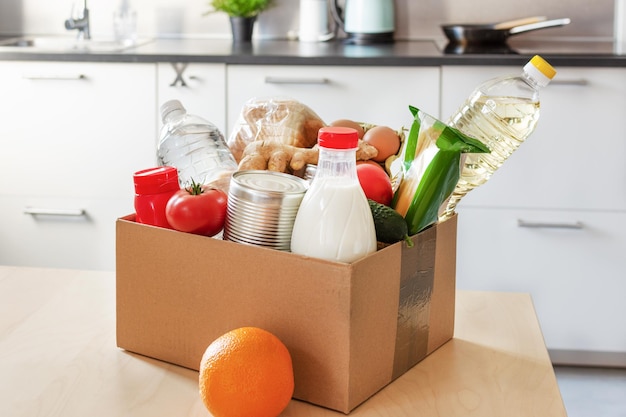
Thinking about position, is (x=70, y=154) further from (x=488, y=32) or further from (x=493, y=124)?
(x=493, y=124)

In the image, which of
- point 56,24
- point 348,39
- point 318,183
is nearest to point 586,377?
point 348,39

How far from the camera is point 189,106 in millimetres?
2730

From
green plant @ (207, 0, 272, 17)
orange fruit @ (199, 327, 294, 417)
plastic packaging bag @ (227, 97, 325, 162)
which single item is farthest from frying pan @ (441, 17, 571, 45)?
orange fruit @ (199, 327, 294, 417)

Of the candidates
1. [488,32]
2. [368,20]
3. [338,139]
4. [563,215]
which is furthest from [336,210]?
[368,20]

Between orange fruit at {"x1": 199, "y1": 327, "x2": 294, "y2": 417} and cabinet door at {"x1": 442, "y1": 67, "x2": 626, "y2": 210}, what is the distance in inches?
73.2

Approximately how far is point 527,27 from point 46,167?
5.26 ft

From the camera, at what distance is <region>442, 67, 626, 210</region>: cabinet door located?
2586 millimetres

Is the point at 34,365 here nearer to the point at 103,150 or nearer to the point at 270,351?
the point at 270,351

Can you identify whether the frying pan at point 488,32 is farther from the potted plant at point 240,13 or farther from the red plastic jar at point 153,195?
the red plastic jar at point 153,195

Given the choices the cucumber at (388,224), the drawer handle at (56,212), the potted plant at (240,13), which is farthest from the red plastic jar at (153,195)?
the potted plant at (240,13)

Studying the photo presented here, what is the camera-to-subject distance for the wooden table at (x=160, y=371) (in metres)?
0.91

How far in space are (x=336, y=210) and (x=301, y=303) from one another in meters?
0.10

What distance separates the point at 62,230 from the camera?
2.85 m

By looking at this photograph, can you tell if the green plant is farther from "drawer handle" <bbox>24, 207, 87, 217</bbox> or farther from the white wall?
"drawer handle" <bbox>24, 207, 87, 217</bbox>
